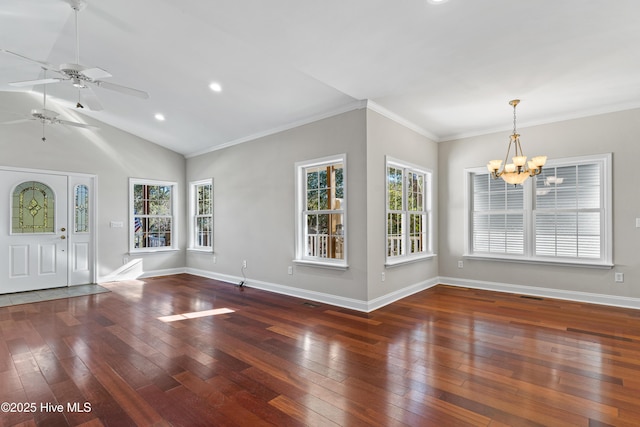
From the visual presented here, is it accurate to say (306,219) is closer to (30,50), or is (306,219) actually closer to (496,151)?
(496,151)

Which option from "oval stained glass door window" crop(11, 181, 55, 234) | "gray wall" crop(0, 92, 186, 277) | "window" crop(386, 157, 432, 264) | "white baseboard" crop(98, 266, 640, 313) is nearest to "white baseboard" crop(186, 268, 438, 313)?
"white baseboard" crop(98, 266, 640, 313)

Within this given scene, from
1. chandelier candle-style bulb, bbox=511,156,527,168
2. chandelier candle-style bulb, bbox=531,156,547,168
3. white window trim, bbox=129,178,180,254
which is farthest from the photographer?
white window trim, bbox=129,178,180,254

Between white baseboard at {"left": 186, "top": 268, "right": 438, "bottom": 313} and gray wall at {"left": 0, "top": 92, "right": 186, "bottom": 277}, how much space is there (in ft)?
7.55

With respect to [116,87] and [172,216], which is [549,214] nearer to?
[116,87]

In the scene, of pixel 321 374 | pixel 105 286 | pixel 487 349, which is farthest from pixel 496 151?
pixel 105 286

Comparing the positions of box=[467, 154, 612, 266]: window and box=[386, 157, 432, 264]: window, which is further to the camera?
box=[386, 157, 432, 264]: window

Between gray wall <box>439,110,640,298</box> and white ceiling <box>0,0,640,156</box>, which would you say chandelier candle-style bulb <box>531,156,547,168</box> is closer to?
white ceiling <box>0,0,640,156</box>

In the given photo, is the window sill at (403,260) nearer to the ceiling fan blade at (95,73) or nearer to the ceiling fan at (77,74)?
the ceiling fan at (77,74)

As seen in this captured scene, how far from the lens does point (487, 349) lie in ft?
10.1

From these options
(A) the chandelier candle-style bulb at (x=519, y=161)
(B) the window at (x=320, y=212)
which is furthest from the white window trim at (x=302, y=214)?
(A) the chandelier candle-style bulb at (x=519, y=161)

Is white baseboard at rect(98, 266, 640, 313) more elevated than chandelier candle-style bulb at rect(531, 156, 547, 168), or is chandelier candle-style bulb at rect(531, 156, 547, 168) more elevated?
chandelier candle-style bulb at rect(531, 156, 547, 168)

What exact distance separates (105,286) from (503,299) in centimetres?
692

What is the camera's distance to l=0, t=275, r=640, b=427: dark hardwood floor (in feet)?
6.88

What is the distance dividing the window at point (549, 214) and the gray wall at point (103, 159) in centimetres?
646
